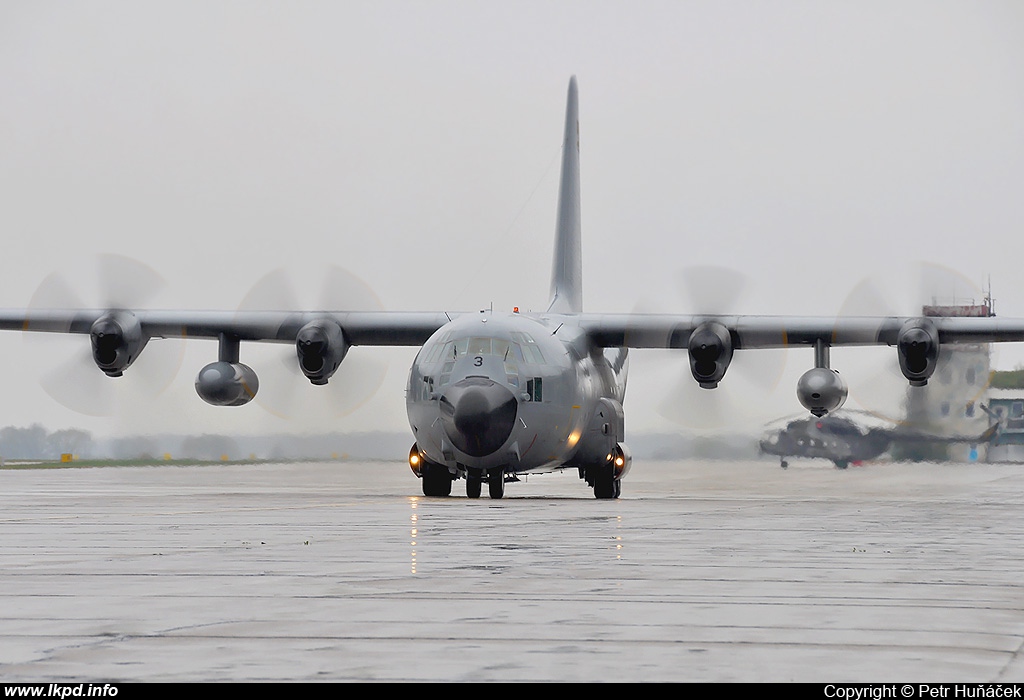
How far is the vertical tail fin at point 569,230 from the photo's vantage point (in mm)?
35031

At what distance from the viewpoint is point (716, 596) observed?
29.9 ft

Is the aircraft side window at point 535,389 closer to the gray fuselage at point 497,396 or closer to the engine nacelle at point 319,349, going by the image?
the gray fuselage at point 497,396

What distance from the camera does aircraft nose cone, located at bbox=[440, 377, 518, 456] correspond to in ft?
80.6

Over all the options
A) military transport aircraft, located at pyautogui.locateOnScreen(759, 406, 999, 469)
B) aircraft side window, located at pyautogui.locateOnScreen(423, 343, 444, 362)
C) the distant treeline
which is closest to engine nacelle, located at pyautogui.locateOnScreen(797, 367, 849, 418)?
aircraft side window, located at pyautogui.locateOnScreen(423, 343, 444, 362)

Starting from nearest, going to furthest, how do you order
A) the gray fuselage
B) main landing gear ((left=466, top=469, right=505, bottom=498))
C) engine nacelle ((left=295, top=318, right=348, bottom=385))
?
1. the gray fuselage
2. main landing gear ((left=466, top=469, right=505, bottom=498))
3. engine nacelle ((left=295, top=318, right=348, bottom=385))

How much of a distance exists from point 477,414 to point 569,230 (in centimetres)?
Answer: 1265

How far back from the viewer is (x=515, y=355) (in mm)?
25703

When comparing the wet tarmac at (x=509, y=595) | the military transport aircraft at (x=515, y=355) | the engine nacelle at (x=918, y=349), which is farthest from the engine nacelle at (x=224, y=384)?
the engine nacelle at (x=918, y=349)

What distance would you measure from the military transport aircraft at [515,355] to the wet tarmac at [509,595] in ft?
16.4

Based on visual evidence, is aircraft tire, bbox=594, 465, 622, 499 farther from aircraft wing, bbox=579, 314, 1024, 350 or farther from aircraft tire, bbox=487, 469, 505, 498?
aircraft tire, bbox=487, 469, 505, 498

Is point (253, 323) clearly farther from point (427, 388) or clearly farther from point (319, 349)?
point (427, 388)

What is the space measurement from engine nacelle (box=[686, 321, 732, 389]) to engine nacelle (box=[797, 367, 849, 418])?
5.53 ft

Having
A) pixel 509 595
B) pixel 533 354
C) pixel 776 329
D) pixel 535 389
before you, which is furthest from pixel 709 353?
pixel 509 595

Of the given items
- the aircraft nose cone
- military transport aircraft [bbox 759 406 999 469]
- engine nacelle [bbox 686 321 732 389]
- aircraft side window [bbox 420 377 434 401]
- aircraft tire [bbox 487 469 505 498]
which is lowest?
aircraft tire [bbox 487 469 505 498]
